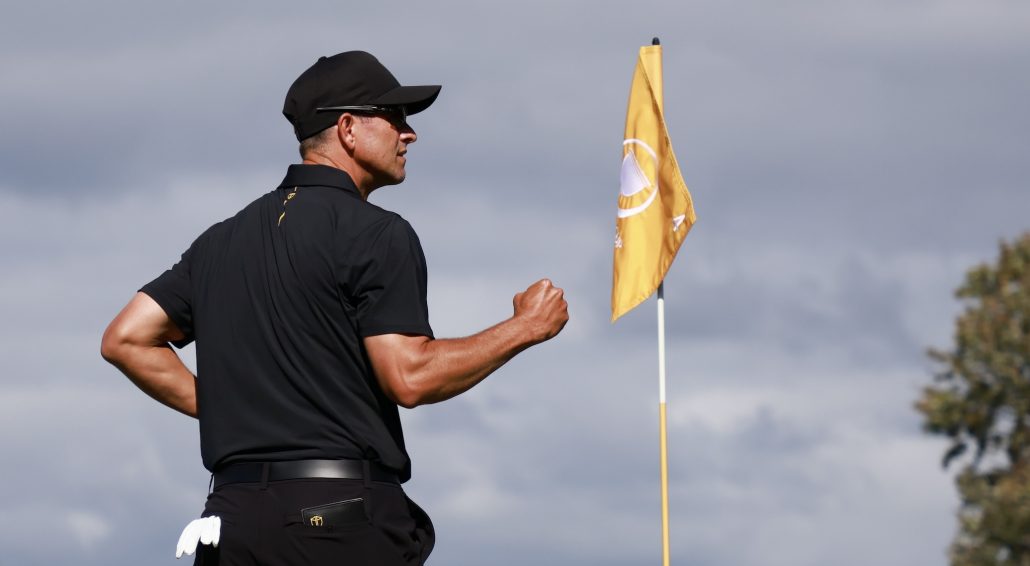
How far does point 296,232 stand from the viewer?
425cm

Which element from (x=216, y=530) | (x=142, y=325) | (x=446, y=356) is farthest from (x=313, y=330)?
(x=142, y=325)

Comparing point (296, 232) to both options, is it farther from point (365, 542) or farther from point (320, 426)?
point (365, 542)

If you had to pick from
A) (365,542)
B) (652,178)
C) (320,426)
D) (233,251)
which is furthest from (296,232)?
(652,178)

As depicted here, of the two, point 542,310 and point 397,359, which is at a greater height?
point 542,310

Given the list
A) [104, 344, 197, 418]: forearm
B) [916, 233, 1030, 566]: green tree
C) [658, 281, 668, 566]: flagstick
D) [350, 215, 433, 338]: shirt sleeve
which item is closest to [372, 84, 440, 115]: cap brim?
[350, 215, 433, 338]: shirt sleeve

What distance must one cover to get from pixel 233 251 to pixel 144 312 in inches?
15.9

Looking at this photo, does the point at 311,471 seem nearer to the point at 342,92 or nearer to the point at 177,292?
the point at 177,292

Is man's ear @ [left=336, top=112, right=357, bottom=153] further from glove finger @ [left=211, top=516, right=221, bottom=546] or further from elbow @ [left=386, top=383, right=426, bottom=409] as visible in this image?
glove finger @ [left=211, top=516, right=221, bottom=546]

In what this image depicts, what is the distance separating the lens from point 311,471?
4172 mm

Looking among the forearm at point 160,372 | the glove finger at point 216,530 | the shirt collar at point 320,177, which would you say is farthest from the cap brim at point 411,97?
the glove finger at point 216,530

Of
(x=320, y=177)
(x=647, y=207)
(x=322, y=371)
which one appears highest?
(x=647, y=207)

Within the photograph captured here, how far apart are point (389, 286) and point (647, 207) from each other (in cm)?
618

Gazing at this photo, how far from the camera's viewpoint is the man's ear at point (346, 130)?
4.49 m

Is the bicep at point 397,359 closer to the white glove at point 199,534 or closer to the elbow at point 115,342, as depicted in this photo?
the white glove at point 199,534
